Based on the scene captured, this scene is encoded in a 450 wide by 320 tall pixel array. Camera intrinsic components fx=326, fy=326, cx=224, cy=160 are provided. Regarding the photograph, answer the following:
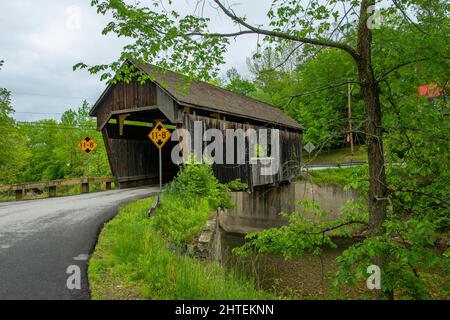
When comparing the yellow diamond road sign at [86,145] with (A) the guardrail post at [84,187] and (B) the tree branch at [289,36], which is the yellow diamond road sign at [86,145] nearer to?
(A) the guardrail post at [84,187]

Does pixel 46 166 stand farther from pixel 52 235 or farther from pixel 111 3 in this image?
pixel 111 3

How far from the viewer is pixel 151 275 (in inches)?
158

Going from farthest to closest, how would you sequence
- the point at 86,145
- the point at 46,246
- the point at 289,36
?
the point at 86,145 → the point at 46,246 → the point at 289,36

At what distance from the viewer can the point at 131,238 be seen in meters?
5.24

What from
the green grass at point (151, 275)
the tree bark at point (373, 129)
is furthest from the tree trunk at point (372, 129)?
the green grass at point (151, 275)

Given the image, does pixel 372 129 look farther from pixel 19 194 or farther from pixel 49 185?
pixel 19 194

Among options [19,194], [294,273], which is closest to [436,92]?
[294,273]

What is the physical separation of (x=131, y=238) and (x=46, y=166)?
131ft

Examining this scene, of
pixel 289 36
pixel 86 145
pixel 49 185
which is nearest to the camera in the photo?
pixel 289 36

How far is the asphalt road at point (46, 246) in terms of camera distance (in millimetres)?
3838

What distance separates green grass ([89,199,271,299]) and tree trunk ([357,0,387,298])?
175 cm

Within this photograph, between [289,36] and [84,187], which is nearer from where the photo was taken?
[289,36]

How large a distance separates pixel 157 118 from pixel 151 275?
13524mm

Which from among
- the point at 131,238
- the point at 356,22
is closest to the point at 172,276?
the point at 131,238
